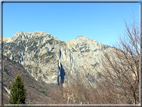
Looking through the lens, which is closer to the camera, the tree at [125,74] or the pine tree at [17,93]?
the tree at [125,74]

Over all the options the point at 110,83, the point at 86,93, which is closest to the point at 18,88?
the point at 86,93

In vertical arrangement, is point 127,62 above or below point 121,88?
above

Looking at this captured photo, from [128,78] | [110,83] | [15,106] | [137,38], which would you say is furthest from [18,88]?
[137,38]

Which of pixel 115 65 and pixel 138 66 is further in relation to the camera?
pixel 115 65

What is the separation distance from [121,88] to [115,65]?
2.82 ft

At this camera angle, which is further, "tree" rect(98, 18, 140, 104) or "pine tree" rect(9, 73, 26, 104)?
"pine tree" rect(9, 73, 26, 104)

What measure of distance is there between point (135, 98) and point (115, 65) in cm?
135

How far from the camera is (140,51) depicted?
442 cm

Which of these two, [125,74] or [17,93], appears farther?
[17,93]

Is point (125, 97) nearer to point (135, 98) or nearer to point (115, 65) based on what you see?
point (135, 98)

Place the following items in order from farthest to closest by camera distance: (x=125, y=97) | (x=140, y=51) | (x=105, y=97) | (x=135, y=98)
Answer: (x=105, y=97), (x=125, y=97), (x=135, y=98), (x=140, y=51)

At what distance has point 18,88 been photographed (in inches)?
389

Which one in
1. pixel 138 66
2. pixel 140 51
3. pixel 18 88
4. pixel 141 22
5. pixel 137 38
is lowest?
pixel 18 88

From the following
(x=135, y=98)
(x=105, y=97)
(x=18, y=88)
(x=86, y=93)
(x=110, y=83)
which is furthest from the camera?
(x=86, y=93)
